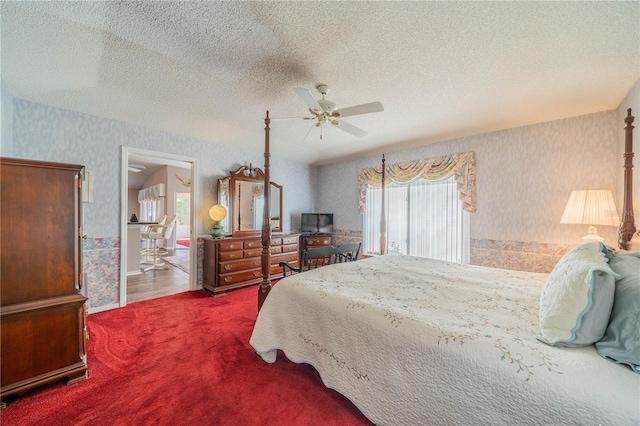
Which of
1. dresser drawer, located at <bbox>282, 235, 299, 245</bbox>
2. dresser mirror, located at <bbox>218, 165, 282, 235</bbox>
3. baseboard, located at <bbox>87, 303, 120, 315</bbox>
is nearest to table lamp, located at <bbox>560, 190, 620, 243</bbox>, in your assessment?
dresser drawer, located at <bbox>282, 235, 299, 245</bbox>

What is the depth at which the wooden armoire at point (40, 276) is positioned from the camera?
1.55m

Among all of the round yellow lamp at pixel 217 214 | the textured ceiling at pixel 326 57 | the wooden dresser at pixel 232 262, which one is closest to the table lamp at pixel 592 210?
the textured ceiling at pixel 326 57

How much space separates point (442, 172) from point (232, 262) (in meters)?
3.51

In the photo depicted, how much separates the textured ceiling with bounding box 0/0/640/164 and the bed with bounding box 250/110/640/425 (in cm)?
148

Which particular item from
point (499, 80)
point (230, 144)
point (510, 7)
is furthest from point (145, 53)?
point (499, 80)

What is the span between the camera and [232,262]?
3.80m

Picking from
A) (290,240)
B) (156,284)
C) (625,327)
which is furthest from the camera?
Answer: (290,240)

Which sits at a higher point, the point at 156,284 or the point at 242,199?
the point at 242,199

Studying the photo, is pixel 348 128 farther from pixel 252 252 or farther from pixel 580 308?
pixel 252 252

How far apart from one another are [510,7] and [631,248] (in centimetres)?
214

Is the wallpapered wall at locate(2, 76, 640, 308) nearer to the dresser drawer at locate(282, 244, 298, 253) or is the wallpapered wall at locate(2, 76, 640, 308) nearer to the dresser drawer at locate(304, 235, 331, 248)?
the dresser drawer at locate(282, 244, 298, 253)

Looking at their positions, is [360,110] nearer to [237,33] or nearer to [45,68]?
[237,33]

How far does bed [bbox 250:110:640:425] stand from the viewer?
85 centimetres

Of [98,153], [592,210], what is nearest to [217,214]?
[98,153]
